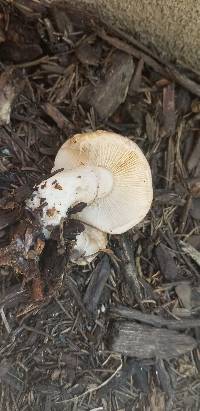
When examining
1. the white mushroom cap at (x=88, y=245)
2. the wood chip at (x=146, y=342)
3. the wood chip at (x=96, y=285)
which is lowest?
the wood chip at (x=146, y=342)

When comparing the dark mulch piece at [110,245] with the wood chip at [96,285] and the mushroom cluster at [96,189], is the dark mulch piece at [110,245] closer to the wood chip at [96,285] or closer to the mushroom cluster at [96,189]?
the wood chip at [96,285]

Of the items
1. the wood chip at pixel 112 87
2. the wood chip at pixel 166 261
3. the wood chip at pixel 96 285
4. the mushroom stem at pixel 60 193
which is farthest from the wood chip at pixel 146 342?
the wood chip at pixel 112 87

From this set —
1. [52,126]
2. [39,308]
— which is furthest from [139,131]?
[39,308]

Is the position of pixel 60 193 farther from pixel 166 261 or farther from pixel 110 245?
pixel 166 261

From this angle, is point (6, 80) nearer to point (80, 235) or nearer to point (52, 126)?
point (52, 126)

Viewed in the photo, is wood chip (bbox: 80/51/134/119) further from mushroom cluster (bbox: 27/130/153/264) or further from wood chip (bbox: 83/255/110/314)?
wood chip (bbox: 83/255/110/314)

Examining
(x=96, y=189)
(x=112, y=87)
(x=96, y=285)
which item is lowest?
(x=96, y=285)

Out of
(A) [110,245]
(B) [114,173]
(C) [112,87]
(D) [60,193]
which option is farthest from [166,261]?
(C) [112,87]
